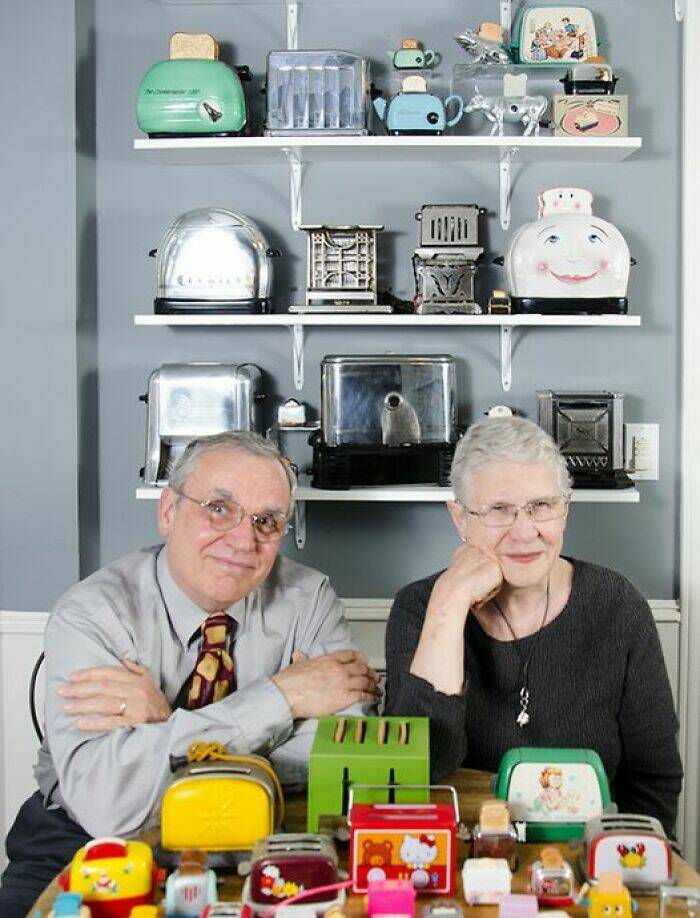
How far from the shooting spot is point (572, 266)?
2713mm

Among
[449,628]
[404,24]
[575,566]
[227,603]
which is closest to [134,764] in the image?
[227,603]

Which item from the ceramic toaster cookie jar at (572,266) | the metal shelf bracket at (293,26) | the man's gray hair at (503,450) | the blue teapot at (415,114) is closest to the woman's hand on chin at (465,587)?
the man's gray hair at (503,450)

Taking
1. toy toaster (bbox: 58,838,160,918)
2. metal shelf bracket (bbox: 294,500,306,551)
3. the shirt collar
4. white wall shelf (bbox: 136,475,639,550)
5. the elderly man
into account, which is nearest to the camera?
toy toaster (bbox: 58,838,160,918)

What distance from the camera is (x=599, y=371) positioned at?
2.92 metres

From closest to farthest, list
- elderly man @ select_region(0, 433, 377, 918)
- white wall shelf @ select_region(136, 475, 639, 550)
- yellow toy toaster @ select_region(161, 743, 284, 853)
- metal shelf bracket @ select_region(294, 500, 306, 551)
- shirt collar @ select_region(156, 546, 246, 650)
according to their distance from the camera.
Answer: yellow toy toaster @ select_region(161, 743, 284, 853)
elderly man @ select_region(0, 433, 377, 918)
shirt collar @ select_region(156, 546, 246, 650)
white wall shelf @ select_region(136, 475, 639, 550)
metal shelf bracket @ select_region(294, 500, 306, 551)

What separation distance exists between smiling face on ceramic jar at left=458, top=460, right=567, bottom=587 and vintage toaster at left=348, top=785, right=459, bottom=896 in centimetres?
63

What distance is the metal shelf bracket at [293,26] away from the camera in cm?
285

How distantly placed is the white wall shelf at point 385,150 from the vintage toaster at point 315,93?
5cm

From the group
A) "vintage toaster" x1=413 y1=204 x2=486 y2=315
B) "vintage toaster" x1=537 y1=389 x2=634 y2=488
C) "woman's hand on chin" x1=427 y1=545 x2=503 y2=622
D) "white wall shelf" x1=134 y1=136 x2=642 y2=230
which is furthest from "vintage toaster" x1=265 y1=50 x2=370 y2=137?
"woman's hand on chin" x1=427 y1=545 x2=503 y2=622

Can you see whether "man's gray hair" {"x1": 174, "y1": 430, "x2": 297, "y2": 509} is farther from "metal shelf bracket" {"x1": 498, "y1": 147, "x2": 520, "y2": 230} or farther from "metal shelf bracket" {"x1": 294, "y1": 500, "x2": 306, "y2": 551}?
"metal shelf bracket" {"x1": 498, "y1": 147, "x2": 520, "y2": 230}

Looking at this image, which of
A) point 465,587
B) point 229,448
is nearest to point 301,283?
point 229,448

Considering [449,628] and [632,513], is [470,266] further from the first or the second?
[449,628]

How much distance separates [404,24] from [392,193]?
430mm

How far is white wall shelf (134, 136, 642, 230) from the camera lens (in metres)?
2.68
